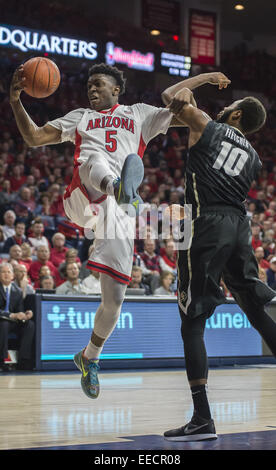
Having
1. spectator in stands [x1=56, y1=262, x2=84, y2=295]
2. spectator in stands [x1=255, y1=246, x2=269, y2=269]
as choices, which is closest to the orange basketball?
spectator in stands [x1=56, y1=262, x2=84, y2=295]

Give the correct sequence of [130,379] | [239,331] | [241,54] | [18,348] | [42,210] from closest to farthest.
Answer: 1. [130,379]
2. [18,348]
3. [239,331]
4. [42,210]
5. [241,54]

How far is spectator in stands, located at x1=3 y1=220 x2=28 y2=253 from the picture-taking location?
11898mm

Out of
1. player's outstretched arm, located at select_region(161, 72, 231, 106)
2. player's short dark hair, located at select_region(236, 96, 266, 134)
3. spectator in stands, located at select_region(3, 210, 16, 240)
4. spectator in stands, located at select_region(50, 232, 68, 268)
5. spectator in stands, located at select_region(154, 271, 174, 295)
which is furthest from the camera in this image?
spectator in stands, located at select_region(3, 210, 16, 240)

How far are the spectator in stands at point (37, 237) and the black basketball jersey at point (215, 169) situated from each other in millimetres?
8373

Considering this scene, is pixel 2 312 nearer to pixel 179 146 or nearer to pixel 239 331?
pixel 239 331

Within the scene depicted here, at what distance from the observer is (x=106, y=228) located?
4824 mm

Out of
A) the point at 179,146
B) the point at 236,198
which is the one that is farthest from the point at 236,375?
the point at 179,146

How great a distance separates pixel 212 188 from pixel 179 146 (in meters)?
18.0

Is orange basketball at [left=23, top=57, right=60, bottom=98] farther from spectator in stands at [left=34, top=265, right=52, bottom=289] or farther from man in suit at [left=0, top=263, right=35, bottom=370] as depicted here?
spectator in stands at [left=34, top=265, right=52, bottom=289]

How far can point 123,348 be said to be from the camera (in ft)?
33.0

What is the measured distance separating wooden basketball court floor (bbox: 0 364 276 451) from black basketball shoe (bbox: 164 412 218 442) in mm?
52

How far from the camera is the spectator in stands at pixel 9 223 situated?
12555mm

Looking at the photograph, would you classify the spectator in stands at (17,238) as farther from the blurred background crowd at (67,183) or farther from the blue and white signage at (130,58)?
the blue and white signage at (130,58)

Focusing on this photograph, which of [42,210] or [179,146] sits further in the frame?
[179,146]
